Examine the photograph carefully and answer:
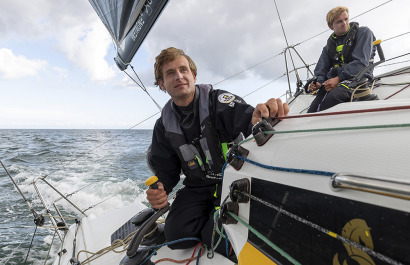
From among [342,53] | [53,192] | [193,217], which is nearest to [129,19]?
[193,217]

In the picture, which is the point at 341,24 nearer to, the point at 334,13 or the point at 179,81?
the point at 334,13

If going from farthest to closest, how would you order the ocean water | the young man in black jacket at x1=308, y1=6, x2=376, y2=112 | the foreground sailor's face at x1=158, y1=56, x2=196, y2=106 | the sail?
1. the ocean water
2. the young man in black jacket at x1=308, y1=6, x2=376, y2=112
3. the sail
4. the foreground sailor's face at x1=158, y1=56, x2=196, y2=106

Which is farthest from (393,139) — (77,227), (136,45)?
(77,227)

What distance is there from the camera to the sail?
1.83 m

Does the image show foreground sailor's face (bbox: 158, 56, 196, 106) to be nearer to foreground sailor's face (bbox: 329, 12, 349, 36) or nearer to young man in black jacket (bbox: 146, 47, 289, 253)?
young man in black jacket (bbox: 146, 47, 289, 253)

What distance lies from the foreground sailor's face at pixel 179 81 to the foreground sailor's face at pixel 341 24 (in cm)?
181

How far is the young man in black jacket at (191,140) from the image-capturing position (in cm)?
131

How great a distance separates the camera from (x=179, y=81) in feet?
4.76

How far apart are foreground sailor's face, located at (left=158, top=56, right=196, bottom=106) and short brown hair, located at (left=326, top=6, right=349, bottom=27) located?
1.77 metres

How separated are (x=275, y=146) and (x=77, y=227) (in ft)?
7.62

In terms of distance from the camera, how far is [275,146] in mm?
683

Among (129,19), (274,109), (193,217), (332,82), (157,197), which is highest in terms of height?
(129,19)

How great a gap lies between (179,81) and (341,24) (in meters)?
1.95

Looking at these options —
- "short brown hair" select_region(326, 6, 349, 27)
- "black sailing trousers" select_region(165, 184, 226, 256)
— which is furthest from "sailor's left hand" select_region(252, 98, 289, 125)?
"short brown hair" select_region(326, 6, 349, 27)
